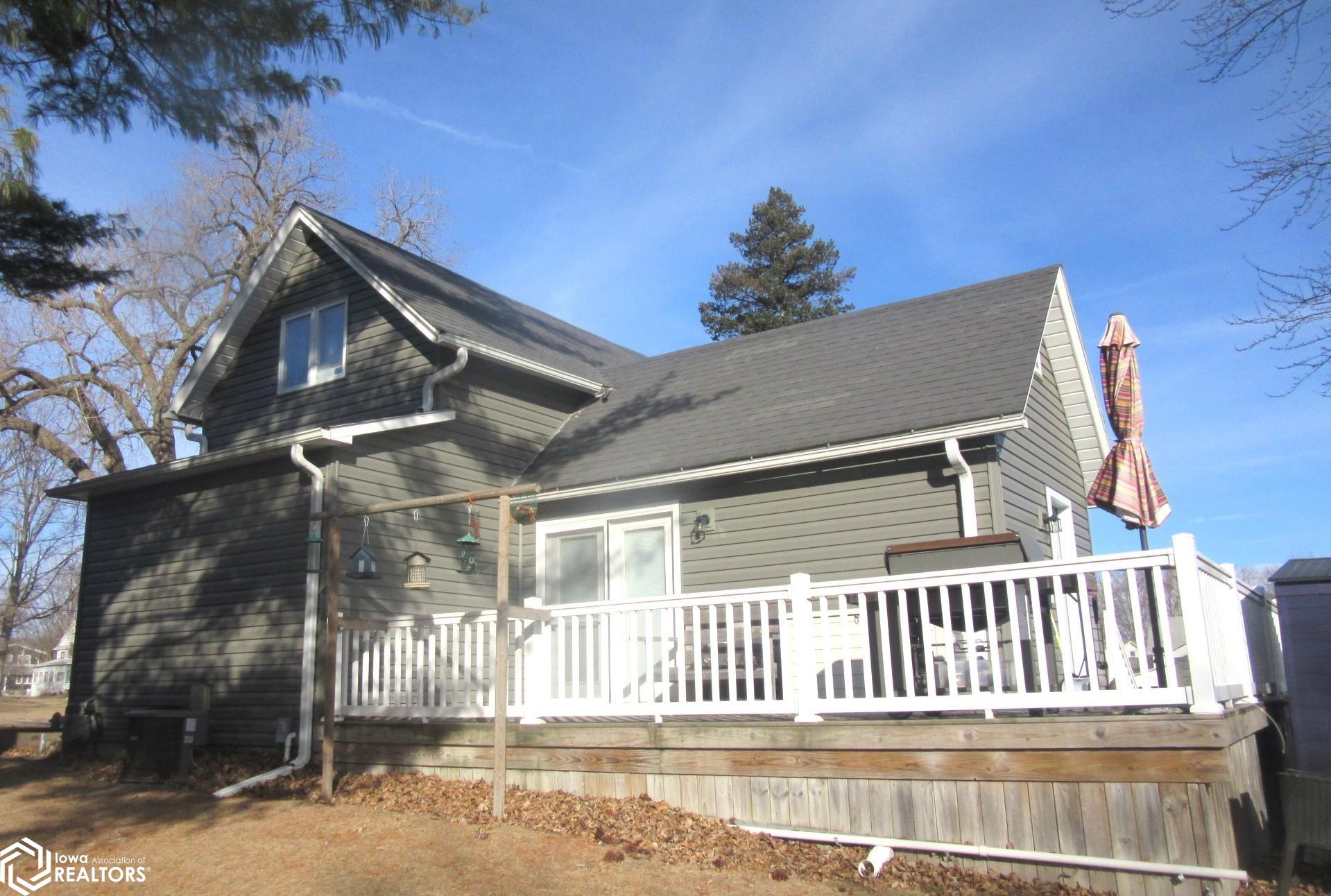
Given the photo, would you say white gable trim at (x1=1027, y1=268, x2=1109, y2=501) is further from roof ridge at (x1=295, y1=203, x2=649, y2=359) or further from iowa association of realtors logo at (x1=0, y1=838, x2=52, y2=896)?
iowa association of realtors logo at (x1=0, y1=838, x2=52, y2=896)

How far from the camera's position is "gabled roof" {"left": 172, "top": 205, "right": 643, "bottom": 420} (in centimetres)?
1149

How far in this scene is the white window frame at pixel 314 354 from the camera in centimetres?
1222

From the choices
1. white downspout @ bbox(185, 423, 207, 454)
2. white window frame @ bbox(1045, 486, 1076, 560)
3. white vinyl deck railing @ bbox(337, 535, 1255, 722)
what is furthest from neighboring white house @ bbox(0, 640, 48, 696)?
white window frame @ bbox(1045, 486, 1076, 560)

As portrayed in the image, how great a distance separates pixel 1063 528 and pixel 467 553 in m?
6.91

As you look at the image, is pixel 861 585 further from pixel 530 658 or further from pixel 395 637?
pixel 395 637

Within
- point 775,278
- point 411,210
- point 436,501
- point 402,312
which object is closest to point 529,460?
point 402,312

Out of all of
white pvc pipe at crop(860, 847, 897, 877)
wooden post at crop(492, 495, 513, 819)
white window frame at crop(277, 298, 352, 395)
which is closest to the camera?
white pvc pipe at crop(860, 847, 897, 877)

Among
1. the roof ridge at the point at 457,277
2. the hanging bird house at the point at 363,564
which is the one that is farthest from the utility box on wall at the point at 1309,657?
the roof ridge at the point at 457,277

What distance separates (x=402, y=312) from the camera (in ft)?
37.2

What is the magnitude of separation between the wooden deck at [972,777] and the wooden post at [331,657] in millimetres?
1636

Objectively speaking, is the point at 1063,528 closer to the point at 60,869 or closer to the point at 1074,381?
the point at 1074,381

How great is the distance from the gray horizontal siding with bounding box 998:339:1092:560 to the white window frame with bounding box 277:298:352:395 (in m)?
7.95

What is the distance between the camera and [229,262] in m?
24.9

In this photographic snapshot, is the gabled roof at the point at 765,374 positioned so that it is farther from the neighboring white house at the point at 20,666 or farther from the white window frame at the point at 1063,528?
the neighboring white house at the point at 20,666
